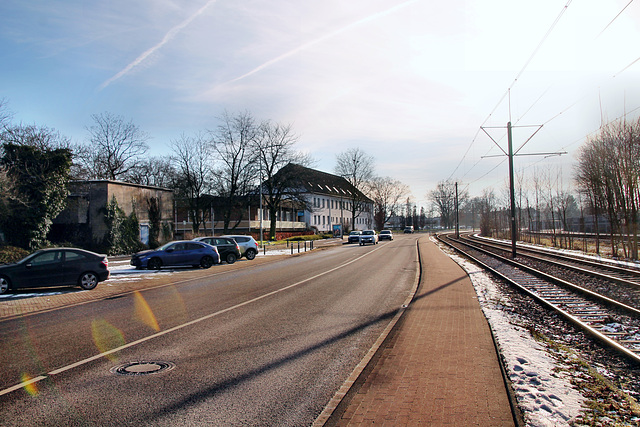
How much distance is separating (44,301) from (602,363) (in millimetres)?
12834

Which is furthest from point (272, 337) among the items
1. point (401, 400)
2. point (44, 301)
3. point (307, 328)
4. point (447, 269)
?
point (447, 269)

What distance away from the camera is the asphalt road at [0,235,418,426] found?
177 inches

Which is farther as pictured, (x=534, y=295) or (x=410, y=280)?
(x=410, y=280)

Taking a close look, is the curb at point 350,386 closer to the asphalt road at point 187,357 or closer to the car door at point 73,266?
the asphalt road at point 187,357

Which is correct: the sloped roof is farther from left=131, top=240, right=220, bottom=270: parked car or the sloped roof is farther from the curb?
the curb

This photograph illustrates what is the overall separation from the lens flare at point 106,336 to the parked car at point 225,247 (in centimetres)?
1589

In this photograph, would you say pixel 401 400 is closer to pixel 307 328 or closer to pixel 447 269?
pixel 307 328

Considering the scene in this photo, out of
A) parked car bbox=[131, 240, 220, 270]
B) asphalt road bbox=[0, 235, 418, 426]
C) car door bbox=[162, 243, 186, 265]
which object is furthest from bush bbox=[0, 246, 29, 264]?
asphalt road bbox=[0, 235, 418, 426]

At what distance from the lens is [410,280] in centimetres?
1619

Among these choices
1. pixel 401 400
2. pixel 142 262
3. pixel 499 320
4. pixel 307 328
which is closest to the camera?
pixel 401 400

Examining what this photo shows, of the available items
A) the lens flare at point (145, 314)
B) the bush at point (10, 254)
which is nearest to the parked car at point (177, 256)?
the bush at point (10, 254)

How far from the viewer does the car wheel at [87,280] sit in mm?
13984

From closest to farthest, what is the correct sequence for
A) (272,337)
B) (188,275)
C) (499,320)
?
(272,337) < (499,320) < (188,275)

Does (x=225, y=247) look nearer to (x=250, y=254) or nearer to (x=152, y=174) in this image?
(x=250, y=254)
